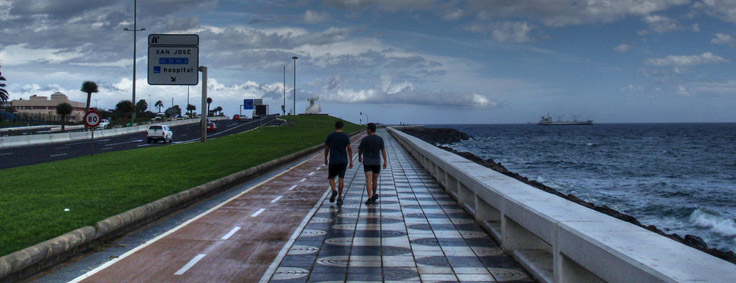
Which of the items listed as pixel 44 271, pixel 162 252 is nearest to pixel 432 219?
pixel 162 252

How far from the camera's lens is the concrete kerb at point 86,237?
7.12 meters

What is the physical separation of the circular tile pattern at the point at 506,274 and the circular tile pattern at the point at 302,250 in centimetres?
250

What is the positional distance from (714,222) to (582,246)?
2104 centimetres

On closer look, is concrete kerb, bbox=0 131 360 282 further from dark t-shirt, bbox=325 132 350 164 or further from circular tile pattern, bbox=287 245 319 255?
dark t-shirt, bbox=325 132 350 164

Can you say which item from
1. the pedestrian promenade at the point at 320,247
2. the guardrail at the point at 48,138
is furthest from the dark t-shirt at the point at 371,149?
the guardrail at the point at 48,138

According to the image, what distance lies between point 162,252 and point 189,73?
72.9 ft

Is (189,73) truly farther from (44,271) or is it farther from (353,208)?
(44,271)

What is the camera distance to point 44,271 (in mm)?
7660

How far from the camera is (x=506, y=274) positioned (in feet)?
24.2

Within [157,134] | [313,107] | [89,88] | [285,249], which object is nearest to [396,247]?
[285,249]

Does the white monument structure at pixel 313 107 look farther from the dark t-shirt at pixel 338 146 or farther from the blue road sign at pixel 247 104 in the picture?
the dark t-shirt at pixel 338 146

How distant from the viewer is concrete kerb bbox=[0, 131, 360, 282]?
7125 mm

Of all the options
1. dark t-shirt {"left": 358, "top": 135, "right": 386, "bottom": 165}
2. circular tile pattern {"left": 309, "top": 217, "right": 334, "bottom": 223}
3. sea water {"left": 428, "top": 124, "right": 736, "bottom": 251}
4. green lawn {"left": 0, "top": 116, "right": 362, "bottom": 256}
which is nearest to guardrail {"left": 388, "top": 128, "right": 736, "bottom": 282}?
circular tile pattern {"left": 309, "top": 217, "right": 334, "bottom": 223}

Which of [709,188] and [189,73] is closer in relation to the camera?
[189,73]
